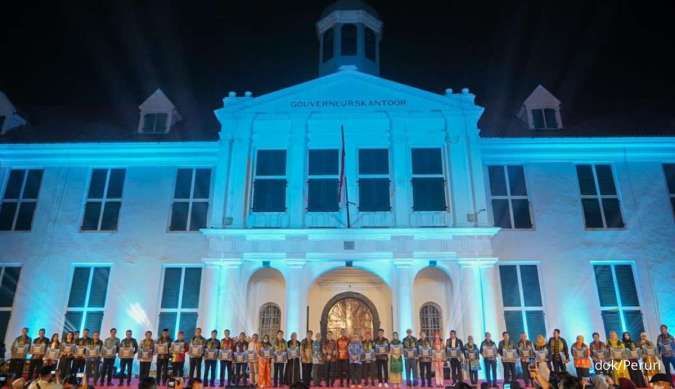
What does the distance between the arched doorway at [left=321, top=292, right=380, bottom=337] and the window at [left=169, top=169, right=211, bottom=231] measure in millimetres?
5521

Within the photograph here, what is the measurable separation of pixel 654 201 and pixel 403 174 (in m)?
8.95

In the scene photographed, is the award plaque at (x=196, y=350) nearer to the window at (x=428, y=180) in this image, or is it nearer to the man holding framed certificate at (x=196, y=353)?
the man holding framed certificate at (x=196, y=353)

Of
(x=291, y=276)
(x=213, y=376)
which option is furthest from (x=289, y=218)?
(x=213, y=376)

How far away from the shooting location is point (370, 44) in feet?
73.2

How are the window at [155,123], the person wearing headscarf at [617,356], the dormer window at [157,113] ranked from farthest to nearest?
Result: the dormer window at [157,113] < the window at [155,123] < the person wearing headscarf at [617,356]

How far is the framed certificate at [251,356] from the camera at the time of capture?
13.8 metres

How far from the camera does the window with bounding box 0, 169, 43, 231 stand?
58.2 feet

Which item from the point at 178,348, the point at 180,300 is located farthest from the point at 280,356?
the point at 180,300

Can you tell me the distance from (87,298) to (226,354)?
6124mm

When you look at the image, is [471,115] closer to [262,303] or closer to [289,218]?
[289,218]

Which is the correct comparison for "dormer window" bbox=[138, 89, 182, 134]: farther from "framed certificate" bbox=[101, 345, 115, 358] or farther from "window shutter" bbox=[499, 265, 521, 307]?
"window shutter" bbox=[499, 265, 521, 307]

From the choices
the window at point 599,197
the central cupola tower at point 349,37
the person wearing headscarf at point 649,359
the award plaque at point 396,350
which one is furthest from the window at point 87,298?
the window at point 599,197

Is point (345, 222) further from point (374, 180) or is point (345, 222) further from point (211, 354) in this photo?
point (211, 354)

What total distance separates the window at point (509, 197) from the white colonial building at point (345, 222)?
0.06 metres
